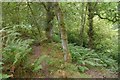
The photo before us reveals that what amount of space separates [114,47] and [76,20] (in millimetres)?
2122

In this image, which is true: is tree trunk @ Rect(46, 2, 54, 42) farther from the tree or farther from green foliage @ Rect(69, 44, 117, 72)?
green foliage @ Rect(69, 44, 117, 72)

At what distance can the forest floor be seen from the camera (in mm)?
5773

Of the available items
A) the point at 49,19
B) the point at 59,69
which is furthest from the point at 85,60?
the point at 49,19

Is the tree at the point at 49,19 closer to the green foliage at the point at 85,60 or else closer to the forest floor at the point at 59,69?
the forest floor at the point at 59,69

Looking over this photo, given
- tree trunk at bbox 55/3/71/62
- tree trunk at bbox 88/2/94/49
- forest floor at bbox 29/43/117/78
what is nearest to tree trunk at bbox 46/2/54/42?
forest floor at bbox 29/43/117/78

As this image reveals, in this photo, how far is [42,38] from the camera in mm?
8305

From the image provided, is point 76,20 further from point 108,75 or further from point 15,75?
point 15,75

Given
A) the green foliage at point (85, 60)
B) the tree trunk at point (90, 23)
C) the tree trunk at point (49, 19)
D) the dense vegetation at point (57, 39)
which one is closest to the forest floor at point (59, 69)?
the dense vegetation at point (57, 39)

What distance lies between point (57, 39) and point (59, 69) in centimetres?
302

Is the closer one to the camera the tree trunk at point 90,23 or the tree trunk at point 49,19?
the tree trunk at point 49,19

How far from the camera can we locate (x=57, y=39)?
8773 mm

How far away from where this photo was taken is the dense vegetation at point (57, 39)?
5.61 meters

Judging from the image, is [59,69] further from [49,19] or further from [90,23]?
[90,23]

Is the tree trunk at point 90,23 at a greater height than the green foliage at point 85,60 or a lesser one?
greater
